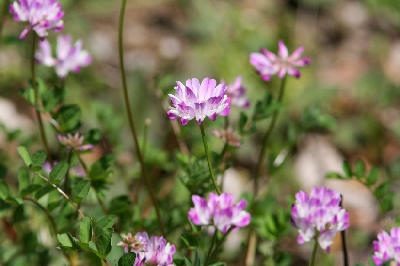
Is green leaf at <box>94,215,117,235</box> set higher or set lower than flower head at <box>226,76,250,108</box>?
lower

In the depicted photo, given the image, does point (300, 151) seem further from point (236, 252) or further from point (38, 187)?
point (38, 187)

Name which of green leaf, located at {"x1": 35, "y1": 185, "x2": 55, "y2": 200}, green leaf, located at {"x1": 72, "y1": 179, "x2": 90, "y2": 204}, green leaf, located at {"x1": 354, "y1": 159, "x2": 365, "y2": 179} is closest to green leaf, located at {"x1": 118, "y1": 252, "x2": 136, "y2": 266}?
green leaf, located at {"x1": 72, "y1": 179, "x2": 90, "y2": 204}

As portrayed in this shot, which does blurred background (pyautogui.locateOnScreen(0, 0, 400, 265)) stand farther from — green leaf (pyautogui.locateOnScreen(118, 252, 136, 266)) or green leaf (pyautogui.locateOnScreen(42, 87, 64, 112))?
green leaf (pyautogui.locateOnScreen(118, 252, 136, 266))

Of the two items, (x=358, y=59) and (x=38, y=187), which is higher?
(x=38, y=187)

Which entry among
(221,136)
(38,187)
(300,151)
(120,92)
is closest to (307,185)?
(300,151)

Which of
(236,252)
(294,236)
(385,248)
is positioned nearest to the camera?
(385,248)

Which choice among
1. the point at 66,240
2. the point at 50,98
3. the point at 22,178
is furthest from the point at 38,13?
the point at 66,240
